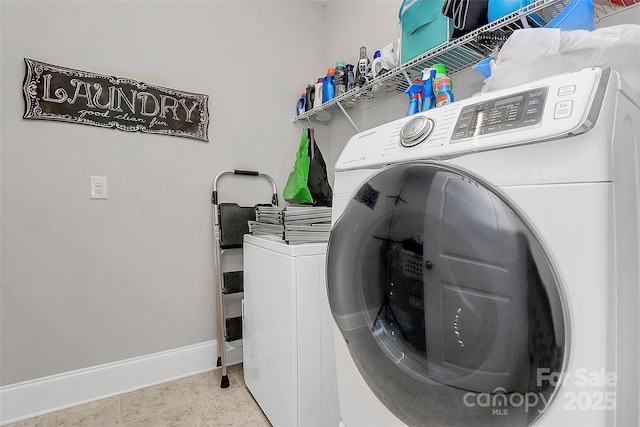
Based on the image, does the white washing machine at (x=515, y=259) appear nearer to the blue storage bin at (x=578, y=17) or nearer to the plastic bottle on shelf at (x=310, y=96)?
the blue storage bin at (x=578, y=17)

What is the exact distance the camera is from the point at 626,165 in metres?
0.48

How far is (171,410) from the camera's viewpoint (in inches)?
56.8

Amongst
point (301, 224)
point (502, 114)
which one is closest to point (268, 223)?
point (301, 224)

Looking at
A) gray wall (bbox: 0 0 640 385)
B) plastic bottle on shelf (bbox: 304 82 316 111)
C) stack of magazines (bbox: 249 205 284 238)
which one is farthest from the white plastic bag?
plastic bottle on shelf (bbox: 304 82 316 111)

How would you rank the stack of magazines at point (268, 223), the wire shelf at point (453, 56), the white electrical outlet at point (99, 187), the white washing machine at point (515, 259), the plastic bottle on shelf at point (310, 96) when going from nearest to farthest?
the white washing machine at point (515, 259) → the wire shelf at point (453, 56) → the stack of magazines at point (268, 223) → the white electrical outlet at point (99, 187) → the plastic bottle on shelf at point (310, 96)

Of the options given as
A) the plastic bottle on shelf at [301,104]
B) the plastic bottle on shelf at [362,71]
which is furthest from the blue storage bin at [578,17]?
the plastic bottle on shelf at [301,104]

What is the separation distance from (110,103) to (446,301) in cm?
178

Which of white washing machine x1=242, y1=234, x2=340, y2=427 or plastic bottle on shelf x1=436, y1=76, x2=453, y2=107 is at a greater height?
plastic bottle on shelf x1=436, y1=76, x2=453, y2=107

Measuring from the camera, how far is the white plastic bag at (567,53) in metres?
0.62

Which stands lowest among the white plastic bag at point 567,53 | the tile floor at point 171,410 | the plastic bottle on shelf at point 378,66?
the tile floor at point 171,410

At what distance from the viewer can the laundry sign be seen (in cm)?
142

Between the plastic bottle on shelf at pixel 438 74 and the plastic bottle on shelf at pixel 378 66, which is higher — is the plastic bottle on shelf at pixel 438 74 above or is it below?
below

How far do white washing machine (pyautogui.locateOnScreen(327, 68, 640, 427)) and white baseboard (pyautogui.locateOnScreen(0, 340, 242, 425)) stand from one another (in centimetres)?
143

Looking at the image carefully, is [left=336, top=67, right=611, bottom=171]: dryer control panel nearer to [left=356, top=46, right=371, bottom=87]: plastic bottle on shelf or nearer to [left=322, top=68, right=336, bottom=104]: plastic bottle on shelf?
[left=356, top=46, right=371, bottom=87]: plastic bottle on shelf
